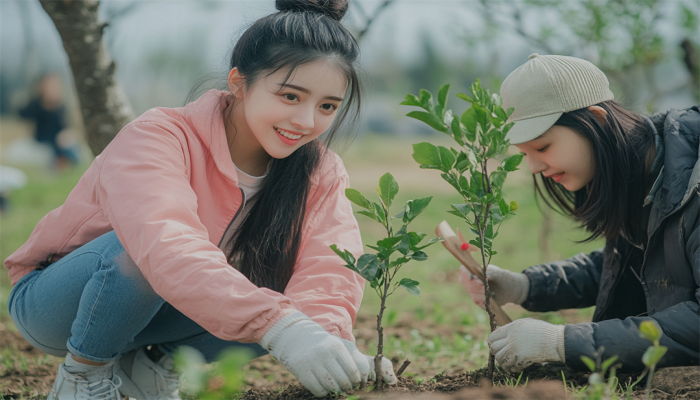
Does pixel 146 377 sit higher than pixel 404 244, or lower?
lower

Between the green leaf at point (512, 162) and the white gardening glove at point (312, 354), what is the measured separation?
24.5 inches

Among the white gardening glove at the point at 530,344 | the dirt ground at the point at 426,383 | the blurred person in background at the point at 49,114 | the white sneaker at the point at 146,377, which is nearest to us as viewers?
the dirt ground at the point at 426,383

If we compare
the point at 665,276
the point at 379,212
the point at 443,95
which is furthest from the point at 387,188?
the point at 665,276

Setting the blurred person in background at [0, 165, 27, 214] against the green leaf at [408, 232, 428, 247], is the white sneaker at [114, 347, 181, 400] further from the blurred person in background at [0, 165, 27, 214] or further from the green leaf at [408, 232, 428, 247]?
the blurred person in background at [0, 165, 27, 214]

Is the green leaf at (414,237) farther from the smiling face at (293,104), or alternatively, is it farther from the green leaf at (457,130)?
the smiling face at (293,104)

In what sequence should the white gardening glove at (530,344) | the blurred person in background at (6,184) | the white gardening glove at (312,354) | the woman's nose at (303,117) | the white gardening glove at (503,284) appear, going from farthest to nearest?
the blurred person in background at (6,184)
the white gardening glove at (503,284)
the woman's nose at (303,117)
the white gardening glove at (530,344)
the white gardening glove at (312,354)

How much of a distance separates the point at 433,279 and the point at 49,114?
7362 mm

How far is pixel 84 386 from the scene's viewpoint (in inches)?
67.6

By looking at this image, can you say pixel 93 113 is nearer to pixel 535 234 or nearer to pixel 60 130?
pixel 535 234

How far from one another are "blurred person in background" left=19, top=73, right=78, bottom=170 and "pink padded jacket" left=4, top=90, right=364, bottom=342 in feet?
26.8

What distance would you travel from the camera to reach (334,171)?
1984 mm

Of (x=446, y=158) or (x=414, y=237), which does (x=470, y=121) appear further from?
(x=414, y=237)

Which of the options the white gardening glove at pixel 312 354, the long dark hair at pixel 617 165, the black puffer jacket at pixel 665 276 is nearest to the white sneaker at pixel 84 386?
the white gardening glove at pixel 312 354

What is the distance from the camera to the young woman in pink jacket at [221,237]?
1.37 meters
